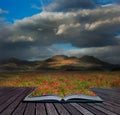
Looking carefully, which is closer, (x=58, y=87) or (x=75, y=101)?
(x=75, y=101)

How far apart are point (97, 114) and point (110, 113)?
310 millimetres

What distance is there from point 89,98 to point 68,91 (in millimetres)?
9317

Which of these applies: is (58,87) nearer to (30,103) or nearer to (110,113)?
(30,103)

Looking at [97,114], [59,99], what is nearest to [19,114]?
[97,114]

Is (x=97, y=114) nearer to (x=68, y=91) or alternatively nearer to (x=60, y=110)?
(x=60, y=110)

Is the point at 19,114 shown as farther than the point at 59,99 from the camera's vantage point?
No

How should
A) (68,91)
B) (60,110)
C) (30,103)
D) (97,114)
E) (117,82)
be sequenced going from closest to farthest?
(97,114) → (60,110) → (30,103) → (68,91) → (117,82)

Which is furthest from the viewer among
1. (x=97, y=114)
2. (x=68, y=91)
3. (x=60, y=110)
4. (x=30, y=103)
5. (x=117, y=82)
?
(x=117, y=82)

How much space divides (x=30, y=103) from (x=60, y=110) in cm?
132

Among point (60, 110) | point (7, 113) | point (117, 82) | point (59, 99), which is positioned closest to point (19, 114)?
point (7, 113)

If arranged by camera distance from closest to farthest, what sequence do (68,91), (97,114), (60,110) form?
1. (97,114)
2. (60,110)
3. (68,91)

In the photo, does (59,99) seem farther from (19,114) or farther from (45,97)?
(19,114)

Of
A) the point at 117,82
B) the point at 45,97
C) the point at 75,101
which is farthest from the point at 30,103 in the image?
the point at 117,82

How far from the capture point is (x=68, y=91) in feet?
53.2
